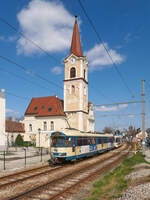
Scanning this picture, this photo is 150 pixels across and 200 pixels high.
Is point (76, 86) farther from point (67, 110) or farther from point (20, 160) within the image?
point (20, 160)

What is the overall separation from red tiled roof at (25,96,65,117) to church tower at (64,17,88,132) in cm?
220

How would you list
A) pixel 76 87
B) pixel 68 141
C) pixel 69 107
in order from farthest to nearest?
pixel 69 107, pixel 76 87, pixel 68 141

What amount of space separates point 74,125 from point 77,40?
20245 mm

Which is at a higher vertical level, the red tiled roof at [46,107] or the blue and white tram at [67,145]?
the red tiled roof at [46,107]

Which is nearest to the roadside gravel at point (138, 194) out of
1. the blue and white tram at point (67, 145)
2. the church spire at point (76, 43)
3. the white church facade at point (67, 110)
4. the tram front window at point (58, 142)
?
the blue and white tram at point (67, 145)

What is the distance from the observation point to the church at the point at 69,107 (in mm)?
49281

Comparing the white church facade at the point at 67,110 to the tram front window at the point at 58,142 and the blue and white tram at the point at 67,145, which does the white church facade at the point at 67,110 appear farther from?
the tram front window at the point at 58,142

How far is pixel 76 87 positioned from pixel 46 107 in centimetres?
973

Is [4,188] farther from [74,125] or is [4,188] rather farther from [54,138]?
[74,125]

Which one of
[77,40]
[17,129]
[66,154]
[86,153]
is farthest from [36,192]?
[77,40]

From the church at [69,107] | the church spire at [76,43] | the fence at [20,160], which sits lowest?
the fence at [20,160]

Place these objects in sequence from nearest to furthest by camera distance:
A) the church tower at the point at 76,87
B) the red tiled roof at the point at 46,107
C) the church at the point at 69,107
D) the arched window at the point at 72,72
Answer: the church tower at the point at 76,87 → the church at the point at 69,107 → the arched window at the point at 72,72 → the red tiled roof at the point at 46,107

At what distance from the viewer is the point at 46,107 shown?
54094 millimetres

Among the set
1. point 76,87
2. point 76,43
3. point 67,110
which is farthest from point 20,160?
point 76,43
